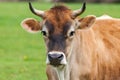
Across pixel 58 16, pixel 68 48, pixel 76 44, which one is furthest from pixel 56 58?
pixel 76 44

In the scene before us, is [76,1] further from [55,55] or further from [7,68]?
[55,55]

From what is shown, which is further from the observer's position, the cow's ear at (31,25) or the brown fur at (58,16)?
the cow's ear at (31,25)

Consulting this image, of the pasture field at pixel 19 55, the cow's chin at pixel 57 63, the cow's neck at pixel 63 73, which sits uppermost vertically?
the cow's chin at pixel 57 63

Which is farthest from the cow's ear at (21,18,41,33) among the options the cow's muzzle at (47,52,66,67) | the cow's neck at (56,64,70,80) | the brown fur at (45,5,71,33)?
the cow's muzzle at (47,52,66,67)

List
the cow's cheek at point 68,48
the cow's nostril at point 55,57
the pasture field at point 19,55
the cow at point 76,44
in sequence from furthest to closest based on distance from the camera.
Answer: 1. the pasture field at point 19,55
2. the cow's cheek at point 68,48
3. the cow at point 76,44
4. the cow's nostril at point 55,57

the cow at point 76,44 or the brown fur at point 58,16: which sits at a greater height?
the brown fur at point 58,16

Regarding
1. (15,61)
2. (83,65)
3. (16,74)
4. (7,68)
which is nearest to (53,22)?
(83,65)

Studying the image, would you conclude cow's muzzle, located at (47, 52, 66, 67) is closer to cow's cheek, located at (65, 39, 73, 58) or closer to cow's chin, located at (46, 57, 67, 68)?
cow's chin, located at (46, 57, 67, 68)

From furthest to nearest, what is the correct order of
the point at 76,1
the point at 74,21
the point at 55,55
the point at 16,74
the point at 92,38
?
the point at 76,1
the point at 16,74
the point at 92,38
the point at 74,21
the point at 55,55

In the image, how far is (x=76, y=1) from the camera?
168 ft

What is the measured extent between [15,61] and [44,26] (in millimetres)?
6833

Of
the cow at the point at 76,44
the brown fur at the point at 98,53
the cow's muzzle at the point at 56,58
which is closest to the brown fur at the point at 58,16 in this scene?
the cow at the point at 76,44

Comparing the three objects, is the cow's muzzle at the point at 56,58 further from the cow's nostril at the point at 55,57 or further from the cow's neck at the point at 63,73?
the cow's neck at the point at 63,73

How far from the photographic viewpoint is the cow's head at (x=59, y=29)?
9.16m
